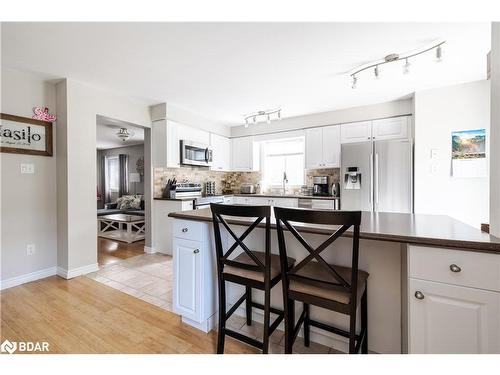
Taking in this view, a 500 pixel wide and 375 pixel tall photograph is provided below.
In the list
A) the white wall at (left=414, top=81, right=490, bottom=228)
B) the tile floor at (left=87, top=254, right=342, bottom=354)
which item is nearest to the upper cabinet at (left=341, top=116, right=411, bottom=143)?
the white wall at (left=414, top=81, right=490, bottom=228)

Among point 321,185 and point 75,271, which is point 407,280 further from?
point 75,271

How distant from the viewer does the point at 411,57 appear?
7.55 feet

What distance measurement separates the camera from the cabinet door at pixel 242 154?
16.3ft

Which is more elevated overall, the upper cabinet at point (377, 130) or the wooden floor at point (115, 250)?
the upper cabinet at point (377, 130)

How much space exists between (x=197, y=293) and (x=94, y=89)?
2.95 m

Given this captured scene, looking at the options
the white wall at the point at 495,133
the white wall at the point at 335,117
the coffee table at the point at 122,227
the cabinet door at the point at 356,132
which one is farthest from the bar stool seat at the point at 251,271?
the coffee table at the point at 122,227

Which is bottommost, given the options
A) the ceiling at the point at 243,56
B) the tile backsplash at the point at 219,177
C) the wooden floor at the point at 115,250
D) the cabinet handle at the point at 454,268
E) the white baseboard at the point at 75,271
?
the wooden floor at the point at 115,250

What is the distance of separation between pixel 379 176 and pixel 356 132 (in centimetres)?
96

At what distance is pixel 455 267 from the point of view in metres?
1.01

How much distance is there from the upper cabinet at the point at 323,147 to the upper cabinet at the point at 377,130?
0.16 meters

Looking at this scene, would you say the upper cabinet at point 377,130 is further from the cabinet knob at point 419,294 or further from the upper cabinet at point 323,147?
the cabinet knob at point 419,294

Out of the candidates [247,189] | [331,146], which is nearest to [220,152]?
[247,189]

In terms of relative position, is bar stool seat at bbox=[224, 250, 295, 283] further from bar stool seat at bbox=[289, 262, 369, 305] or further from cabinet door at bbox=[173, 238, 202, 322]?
cabinet door at bbox=[173, 238, 202, 322]
